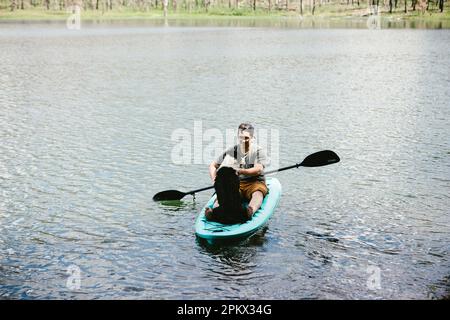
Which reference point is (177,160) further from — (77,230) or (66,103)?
(66,103)

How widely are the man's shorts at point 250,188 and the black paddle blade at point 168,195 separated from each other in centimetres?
193

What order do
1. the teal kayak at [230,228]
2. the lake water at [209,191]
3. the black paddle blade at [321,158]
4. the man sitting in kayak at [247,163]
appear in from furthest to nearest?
the black paddle blade at [321,158] < the man sitting in kayak at [247,163] < the teal kayak at [230,228] < the lake water at [209,191]

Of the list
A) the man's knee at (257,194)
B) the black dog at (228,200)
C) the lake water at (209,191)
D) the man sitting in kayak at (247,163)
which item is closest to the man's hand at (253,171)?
the man sitting in kayak at (247,163)

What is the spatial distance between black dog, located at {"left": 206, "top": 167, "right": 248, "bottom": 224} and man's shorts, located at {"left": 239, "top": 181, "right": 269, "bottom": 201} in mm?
1105

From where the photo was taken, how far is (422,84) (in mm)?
41531

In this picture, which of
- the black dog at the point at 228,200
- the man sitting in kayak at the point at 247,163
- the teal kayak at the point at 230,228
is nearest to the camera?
the teal kayak at the point at 230,228

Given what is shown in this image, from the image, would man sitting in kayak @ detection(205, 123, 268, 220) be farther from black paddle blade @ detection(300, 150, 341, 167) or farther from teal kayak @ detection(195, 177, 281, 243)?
black paddle blade @ detection(300, 150, 341, 167)

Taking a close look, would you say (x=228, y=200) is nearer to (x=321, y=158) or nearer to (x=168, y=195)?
(x=168, y=195)

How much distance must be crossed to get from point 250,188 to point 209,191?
3.20 m

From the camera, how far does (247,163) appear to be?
15039 millimetres

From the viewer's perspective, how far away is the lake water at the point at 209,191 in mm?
12078

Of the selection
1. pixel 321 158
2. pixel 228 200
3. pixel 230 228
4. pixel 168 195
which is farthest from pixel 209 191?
pixel 230 228

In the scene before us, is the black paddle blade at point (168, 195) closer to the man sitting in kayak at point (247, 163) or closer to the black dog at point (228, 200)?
the man sitting in kayak at point (247, 163)

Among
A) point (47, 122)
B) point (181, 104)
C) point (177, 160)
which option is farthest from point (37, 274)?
point (181, 104)
